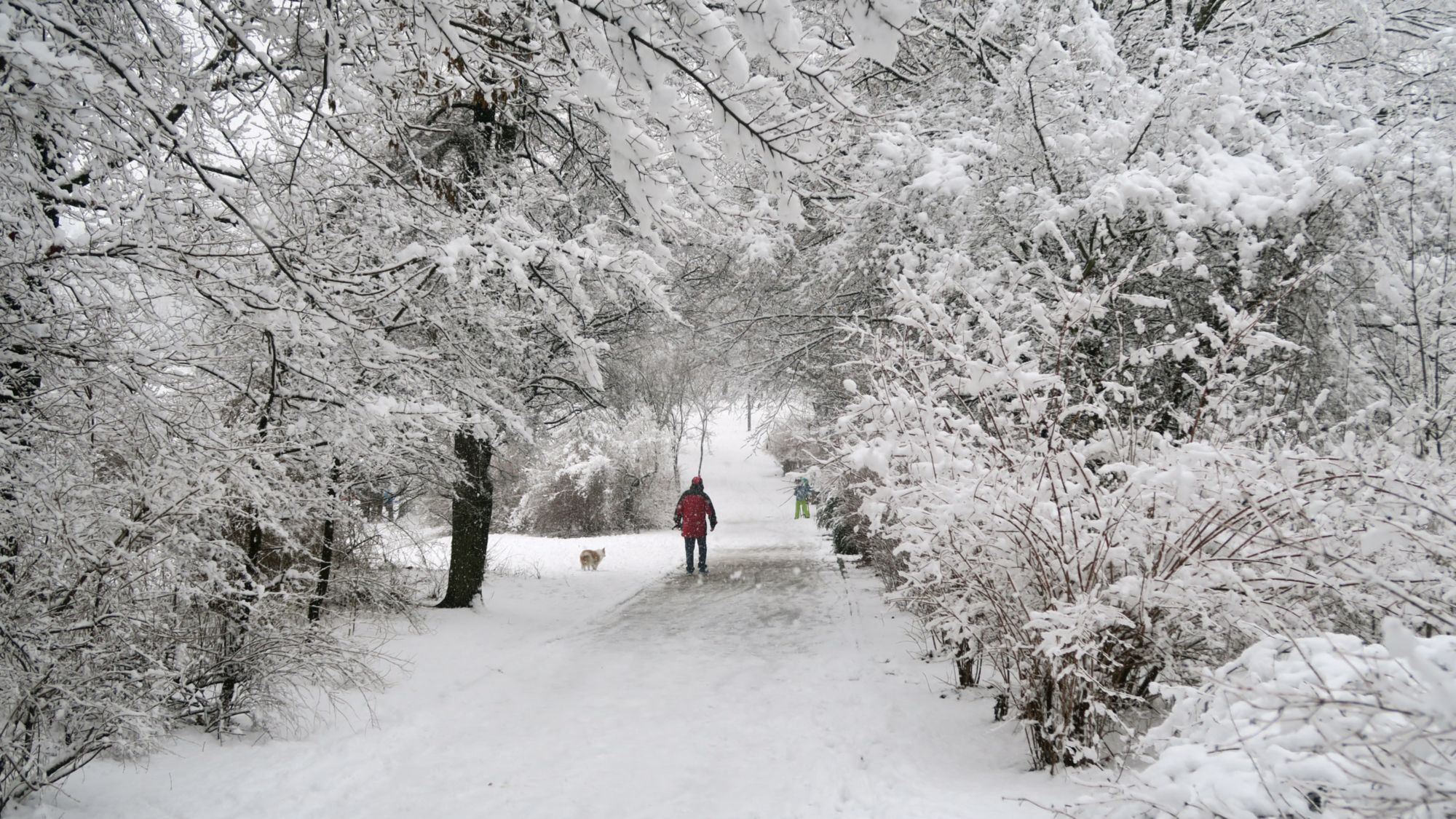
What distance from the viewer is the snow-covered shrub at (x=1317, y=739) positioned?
151 centimetres

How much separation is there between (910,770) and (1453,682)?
2.99 meters

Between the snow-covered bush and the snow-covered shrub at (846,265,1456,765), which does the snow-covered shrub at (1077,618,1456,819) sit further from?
the snow-covered shrub at (846,265,1456,765)

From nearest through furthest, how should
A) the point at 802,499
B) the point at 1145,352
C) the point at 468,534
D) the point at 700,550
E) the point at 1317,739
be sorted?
the point at 1317,739
the point at 1145,352
the point at 468,534
the point at 700,550
the point at 802,499

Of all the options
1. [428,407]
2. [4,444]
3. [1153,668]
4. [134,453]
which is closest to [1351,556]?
[1153,668]

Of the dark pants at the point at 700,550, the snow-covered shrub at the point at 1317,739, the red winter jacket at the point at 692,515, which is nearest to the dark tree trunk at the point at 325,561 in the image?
the snow-covered shrub at the point at 1317,739

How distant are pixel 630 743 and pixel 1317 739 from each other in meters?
3.98

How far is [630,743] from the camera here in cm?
487

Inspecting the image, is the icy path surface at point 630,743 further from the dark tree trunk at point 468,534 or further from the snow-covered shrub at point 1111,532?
the snow-covered shrub at point 1111,532

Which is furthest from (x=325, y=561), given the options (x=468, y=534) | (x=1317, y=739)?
(x=1317, y=739)

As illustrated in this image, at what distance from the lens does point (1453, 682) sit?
1472mm

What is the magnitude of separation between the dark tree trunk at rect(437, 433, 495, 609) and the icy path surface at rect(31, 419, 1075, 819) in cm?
46

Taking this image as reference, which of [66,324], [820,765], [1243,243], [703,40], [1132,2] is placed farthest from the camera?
[1132,2]

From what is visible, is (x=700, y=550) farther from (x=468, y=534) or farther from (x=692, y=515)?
(x=468, y=534)

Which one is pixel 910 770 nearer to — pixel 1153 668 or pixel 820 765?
pixel 820 765
